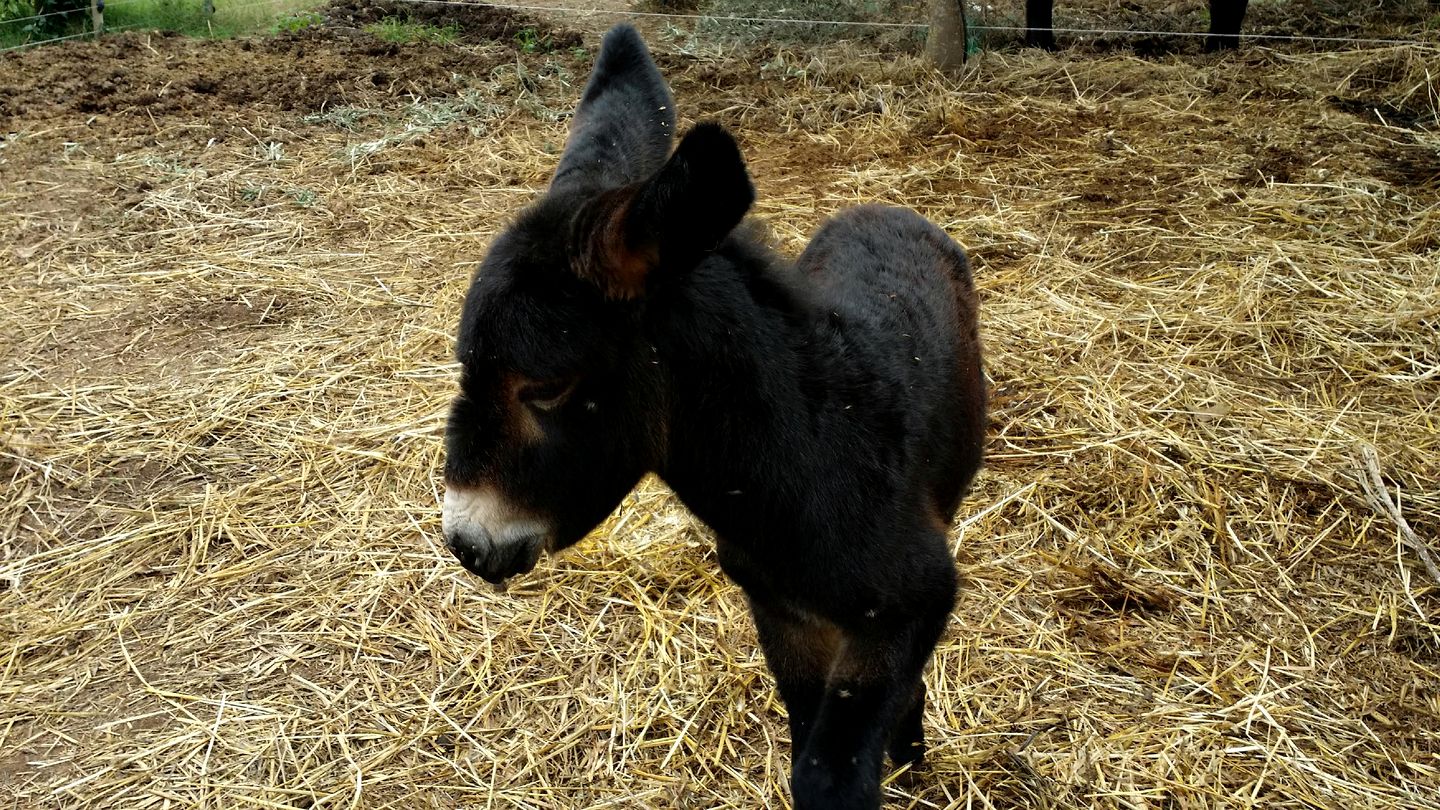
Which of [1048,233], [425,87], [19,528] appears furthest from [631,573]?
[425,87]

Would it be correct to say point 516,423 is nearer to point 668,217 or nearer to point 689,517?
point 668,217

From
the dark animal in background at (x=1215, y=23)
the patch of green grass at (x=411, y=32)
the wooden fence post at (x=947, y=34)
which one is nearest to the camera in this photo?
the wooden fence post at (x=947, y=34)

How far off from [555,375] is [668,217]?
430 mm

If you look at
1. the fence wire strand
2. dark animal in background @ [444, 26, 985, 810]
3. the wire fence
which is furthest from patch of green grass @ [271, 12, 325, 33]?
dark animal in background @ [444, 26, 985, 810]

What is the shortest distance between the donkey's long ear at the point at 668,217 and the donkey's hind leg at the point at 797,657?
1046mm

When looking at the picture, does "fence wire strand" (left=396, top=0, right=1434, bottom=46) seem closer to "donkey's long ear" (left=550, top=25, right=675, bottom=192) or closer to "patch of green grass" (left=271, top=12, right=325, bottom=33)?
"patch of green grass" (left=271, top=12, right=325, bottom=33)

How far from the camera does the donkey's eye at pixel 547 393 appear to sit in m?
2.17

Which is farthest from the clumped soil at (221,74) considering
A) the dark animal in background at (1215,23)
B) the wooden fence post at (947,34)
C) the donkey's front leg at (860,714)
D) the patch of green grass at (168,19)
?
the donkey's front leg at (860,714)

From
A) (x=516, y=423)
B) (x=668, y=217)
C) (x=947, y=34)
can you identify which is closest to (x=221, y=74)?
(x=947, y=34)

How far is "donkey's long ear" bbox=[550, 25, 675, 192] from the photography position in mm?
2732

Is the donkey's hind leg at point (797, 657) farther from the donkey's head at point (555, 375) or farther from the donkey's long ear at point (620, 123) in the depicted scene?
the donkey's long ear at point (620, 123)

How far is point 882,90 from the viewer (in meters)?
8.62

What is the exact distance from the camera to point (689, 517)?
4.38m

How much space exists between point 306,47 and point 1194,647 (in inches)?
406
